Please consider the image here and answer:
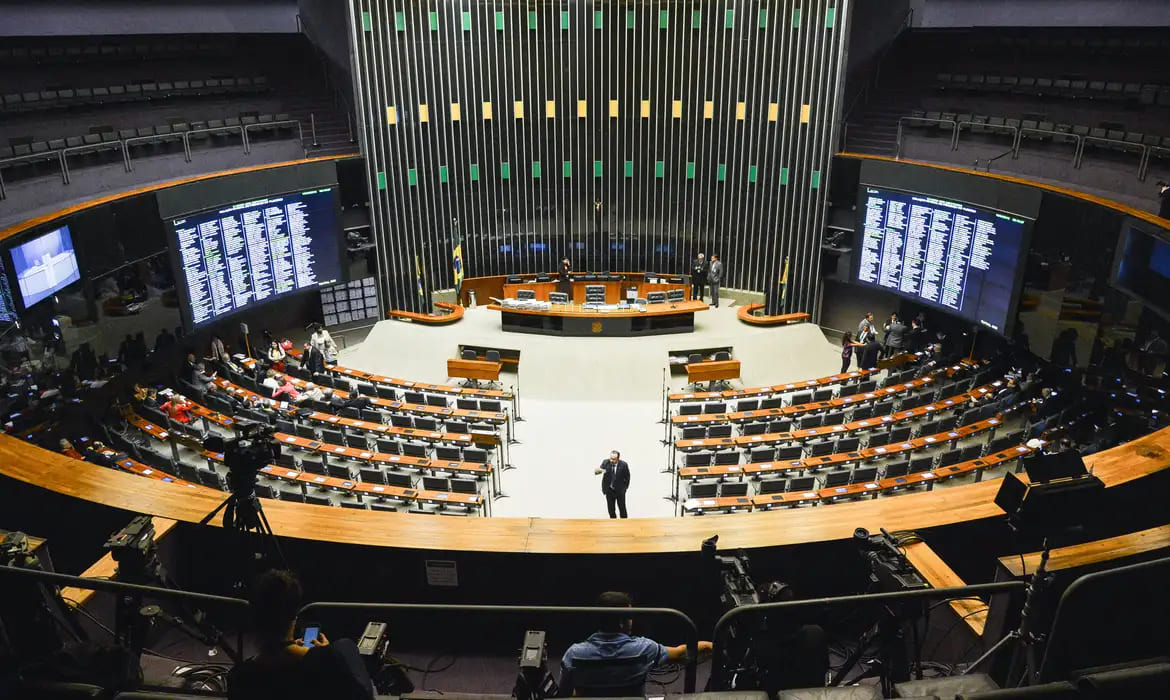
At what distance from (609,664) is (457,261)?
1495 cm

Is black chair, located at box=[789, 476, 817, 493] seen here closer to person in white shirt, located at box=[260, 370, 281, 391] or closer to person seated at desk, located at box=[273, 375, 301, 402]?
person seated at desk, located at box=[273, 375, 301, 402]

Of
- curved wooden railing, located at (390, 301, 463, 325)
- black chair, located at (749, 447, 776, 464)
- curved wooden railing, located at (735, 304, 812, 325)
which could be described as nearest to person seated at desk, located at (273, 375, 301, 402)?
curved wooden railing, located at (390, 301, 463, 325)

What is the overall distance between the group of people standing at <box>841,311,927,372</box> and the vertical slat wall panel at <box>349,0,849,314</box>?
2878 millimetres

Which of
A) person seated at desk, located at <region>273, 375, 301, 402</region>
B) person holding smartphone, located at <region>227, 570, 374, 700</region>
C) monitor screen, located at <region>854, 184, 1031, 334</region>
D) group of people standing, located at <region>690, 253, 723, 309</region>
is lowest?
person seated at desk, located at <region>273, 375, 301, 402</region>

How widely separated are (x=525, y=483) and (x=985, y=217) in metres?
8.62

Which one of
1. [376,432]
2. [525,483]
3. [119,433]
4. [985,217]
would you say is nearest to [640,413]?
[525,483]

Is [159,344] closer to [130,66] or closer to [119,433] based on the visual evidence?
[119,433]

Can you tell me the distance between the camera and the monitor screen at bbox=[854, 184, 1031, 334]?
1199cm

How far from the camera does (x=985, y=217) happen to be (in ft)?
40.3

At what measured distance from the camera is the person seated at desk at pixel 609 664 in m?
3.45

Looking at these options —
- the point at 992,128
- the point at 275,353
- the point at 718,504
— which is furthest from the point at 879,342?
the point at 275,353

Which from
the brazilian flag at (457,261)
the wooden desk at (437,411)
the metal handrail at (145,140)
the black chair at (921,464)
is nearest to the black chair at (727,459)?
the black chair at (921,464)

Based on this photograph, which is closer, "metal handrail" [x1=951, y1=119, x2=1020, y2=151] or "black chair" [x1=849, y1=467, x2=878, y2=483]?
"black chair" [x1=849, y1=467, x2=878, y2=483]

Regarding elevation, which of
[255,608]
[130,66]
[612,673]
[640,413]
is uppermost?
[130,66]
